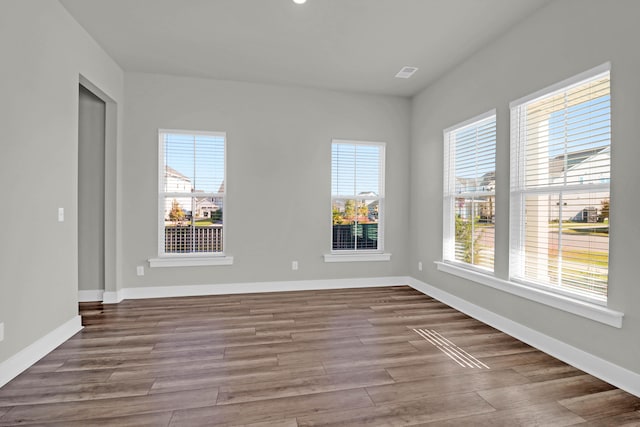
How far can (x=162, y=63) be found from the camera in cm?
407

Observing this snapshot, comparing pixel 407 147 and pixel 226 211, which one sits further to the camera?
pixel 407 147

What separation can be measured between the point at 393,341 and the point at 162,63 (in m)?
4.12

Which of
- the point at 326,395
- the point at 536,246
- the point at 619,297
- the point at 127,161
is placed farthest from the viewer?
the point at 127,161

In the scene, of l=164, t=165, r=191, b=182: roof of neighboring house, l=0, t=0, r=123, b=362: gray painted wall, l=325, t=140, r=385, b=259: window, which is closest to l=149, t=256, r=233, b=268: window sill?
l=164, t=165, r=191, b=182: roof of neighboring house

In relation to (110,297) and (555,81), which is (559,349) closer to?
(555,81)

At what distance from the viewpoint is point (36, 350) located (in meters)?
2.58

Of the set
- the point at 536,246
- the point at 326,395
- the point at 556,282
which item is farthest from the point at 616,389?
the point at 326,395

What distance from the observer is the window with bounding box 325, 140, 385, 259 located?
504 cm

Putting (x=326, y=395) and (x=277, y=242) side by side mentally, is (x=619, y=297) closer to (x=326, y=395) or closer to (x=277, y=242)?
(x=326, y=395)

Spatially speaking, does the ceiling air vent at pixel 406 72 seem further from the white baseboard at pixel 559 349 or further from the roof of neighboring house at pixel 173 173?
the roof of neighboring house at pixel 173 173

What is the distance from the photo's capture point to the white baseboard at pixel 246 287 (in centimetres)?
439

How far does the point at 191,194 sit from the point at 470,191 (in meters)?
3.61

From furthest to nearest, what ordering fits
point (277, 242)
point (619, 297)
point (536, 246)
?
point (277, 242), point (536, 246), point (619, 297)

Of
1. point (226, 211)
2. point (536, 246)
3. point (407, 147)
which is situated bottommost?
point (536, 246)
